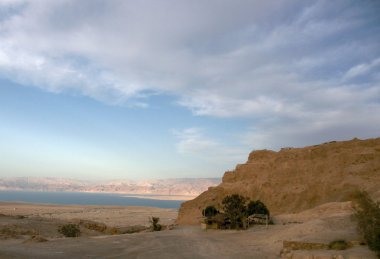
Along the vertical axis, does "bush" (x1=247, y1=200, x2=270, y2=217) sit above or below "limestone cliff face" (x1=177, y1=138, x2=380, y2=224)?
below

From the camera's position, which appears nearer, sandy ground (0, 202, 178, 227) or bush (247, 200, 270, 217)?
bush (247, 200, 270, 217)

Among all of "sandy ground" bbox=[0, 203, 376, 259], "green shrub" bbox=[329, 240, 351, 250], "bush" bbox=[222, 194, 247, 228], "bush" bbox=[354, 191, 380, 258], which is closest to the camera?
"bush" bbox=[354, 191, 380, 258]

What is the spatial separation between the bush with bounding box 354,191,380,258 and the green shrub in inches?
35.3

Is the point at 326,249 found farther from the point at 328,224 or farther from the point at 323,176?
the point at 323,176

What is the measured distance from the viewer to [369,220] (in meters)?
13.5

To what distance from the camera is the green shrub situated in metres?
14.8

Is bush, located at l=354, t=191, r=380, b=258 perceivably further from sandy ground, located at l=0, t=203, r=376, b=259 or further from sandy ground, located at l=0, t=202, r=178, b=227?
sandy ground, located at l=0, t=202, r=178, b=227

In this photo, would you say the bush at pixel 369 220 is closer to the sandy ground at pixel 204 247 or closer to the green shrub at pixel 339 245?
the sandy ground at pixel 204 247

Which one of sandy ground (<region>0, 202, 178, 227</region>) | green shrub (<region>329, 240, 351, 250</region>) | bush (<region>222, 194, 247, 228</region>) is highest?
bush (<region>222, 194, 247, 228</region>)

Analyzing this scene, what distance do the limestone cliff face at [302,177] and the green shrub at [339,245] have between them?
21.6 meters

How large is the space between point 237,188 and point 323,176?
10073 mm

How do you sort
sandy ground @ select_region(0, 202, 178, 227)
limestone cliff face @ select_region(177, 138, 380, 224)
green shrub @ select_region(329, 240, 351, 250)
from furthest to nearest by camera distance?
sandy ground @ select_region(0, 202, 178, 227) < limestone cliff face @ select_region(177, 138, 380, 224) < green shrub @ select_region(329, 240, 351, 250)

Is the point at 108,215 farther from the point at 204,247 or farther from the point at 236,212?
the point at 204,247

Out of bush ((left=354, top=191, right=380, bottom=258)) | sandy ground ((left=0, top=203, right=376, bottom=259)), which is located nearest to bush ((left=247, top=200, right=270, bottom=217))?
sandy ground ((left=0, top=203, right=376, bottom=259))
